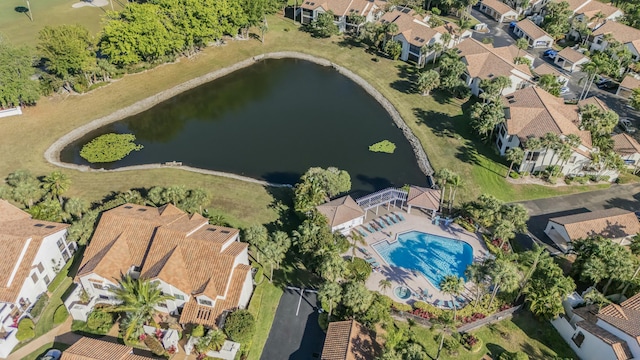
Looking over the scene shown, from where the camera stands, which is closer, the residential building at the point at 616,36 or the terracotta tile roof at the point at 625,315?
the terracotta tile roof at the point at 625,315

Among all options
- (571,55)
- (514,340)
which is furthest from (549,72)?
(514,340)

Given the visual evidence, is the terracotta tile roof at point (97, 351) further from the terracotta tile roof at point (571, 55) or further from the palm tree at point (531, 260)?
the terracotta tile roof at point (571, 55)

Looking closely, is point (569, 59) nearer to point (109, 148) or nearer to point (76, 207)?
point (109, 148)

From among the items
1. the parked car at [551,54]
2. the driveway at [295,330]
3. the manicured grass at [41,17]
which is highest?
the parked car at [551,54]

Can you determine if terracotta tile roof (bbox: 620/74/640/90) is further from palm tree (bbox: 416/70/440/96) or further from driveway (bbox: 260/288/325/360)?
driveway (bbox: 260/288/325/360)

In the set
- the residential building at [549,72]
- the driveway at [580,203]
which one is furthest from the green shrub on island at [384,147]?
the residential building at [549,72]

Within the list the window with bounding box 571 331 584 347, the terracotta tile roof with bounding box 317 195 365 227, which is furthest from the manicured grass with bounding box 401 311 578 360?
the terracotta tile roof with bounding box 317 195 365 227

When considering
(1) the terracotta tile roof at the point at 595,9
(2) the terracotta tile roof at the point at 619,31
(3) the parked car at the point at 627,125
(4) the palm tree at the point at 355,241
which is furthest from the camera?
(1) the terracotta tile roof at the point at 595,9
